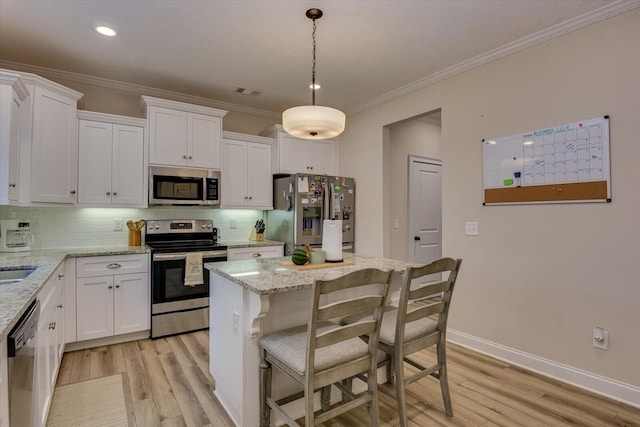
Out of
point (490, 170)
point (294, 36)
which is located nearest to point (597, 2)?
point (490, 170)

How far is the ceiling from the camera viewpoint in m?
2.35

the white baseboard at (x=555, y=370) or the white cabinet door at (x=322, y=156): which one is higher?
the white cabinet door at (x=322, y=156)

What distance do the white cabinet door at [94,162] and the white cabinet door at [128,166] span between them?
0.05 m

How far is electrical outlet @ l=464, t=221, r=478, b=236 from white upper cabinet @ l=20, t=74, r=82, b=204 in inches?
150

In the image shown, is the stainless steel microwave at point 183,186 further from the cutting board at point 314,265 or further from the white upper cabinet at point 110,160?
the cutting board at point 314,265

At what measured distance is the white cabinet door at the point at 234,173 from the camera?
4070 millimetres

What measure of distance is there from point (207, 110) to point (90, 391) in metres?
2.87

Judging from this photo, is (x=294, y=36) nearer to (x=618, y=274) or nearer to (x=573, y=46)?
(x=573, y=46)

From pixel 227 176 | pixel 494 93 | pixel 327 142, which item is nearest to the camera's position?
pixel 494 93

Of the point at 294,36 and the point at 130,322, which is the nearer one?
the point at 294,36

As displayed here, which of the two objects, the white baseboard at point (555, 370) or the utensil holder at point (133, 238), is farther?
the utensil holder at point (133, 238)

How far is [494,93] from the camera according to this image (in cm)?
299

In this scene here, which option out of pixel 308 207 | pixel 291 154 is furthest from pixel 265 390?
pixel 291 154

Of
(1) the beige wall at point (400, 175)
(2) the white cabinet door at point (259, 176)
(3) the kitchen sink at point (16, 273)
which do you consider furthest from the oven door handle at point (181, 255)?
(1) the beige wall at point (400, 175)
